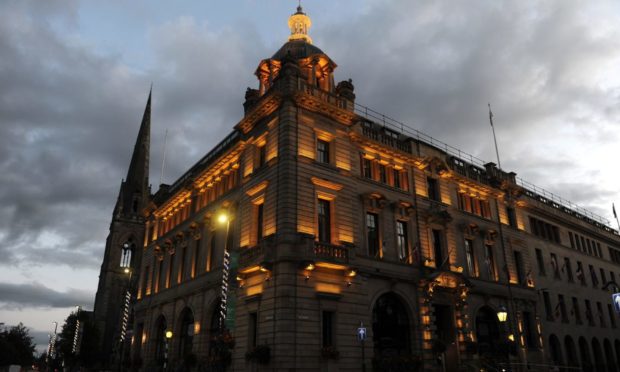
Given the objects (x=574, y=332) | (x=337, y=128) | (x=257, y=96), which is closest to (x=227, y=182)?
(x=257, y=96)

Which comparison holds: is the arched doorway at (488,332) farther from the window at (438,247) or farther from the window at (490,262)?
the window at (438,247)

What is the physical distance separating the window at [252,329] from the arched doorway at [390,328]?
764 cm

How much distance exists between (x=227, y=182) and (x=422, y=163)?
Answer: 16.2 meters

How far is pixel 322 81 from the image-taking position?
121 ft

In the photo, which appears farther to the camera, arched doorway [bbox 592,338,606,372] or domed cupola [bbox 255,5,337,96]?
arched doorway [bbox 592,338,606,372]

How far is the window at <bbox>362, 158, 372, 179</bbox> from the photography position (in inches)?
1371

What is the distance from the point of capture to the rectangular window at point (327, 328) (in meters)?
27.7

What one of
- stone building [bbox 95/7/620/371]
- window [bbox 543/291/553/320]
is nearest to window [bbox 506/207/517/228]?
stone building [bbox 95/7/620/371]

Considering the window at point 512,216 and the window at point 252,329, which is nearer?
the window at point 252,329

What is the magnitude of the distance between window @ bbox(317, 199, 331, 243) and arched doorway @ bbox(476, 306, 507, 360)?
16.3 metres

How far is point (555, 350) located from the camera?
45.7 m

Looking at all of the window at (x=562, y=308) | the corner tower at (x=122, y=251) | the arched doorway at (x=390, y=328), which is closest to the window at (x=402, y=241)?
the arched doorway at (x=390, y=328)

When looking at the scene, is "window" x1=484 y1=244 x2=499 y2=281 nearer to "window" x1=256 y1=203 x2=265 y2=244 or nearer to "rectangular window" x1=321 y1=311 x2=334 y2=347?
"rectangular window" x1=321 y1=311 x2=334 y2=347

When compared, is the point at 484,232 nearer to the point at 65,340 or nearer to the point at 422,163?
the point at 422,163
